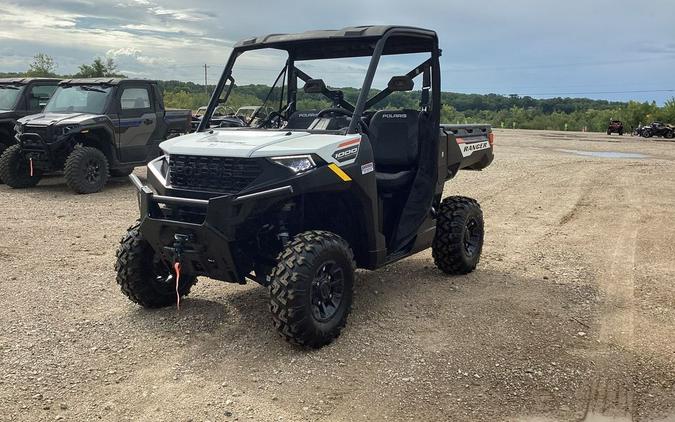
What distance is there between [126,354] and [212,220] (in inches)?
46.8

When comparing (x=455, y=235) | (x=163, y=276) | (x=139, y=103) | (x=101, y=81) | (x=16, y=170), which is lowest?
(x=163, y=276)

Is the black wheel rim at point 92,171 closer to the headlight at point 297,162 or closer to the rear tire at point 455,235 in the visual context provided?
A: the rear tire at point 455,235

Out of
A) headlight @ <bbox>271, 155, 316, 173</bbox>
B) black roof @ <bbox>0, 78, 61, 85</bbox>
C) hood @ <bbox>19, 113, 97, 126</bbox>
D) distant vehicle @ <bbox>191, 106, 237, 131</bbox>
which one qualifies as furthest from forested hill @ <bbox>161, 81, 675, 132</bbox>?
headlight @ <bbox>271, 155, 316, 173</bbox>

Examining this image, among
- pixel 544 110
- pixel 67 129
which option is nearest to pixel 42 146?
pixel 67 129

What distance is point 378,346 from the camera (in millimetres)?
4652

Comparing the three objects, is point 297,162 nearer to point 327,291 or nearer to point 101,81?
point 327,291

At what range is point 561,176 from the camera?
52.8ft

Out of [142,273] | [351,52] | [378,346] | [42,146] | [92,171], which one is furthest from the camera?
[92,171]

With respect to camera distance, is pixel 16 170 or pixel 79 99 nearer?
pixel 16 170

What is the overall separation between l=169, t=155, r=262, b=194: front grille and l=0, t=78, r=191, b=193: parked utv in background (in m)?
7.91

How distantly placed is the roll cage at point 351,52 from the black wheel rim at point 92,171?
7.08 meters

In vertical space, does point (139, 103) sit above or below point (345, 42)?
below

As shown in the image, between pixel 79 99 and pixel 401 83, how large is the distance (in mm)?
9392

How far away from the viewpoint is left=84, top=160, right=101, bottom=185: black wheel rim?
11969 millimetres
